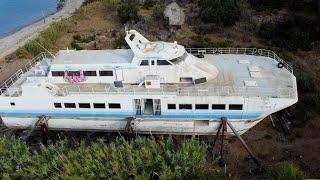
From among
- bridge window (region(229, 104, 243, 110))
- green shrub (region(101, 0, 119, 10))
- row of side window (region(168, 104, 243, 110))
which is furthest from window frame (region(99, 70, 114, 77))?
green shrub (region(101, 0, 119, 10))

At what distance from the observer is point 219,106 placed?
21766 millimetres

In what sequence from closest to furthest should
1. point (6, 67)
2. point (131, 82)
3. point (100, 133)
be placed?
point (131, 82)
point (100, 133)
point (6, 67)

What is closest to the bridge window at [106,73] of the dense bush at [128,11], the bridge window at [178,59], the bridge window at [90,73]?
the bridge window at [90,73]

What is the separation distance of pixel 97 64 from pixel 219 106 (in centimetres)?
727

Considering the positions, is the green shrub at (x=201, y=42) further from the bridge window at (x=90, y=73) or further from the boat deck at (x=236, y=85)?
the bridge window at (x=90, y=73)

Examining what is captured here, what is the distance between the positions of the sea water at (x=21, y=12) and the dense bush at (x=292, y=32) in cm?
3562

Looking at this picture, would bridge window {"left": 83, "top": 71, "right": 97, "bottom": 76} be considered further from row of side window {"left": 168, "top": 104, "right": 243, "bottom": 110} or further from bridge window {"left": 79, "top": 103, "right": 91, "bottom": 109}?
row of side window {"left": 168, "top": 104, "right": 243, "bottom": 110}

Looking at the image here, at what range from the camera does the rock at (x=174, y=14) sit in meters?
36.7

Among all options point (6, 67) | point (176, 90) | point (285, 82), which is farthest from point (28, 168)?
point (6, 67)

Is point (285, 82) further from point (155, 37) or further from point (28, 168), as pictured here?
point (155, 37)

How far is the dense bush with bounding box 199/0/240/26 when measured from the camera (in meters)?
36.0

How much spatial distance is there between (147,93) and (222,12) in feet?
54.6

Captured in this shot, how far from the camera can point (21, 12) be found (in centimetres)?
6619

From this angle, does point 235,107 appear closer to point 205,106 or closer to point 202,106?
point 205,106
